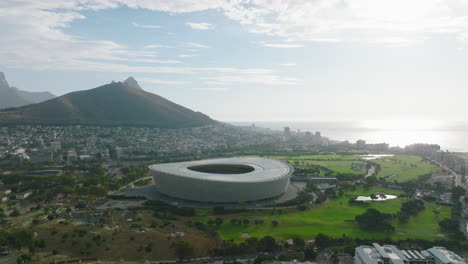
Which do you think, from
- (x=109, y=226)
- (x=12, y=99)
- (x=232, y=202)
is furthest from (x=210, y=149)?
(x=12, y=99)

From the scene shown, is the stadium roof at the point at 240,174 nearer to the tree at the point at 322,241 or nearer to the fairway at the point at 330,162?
the tree at the point at 322,241

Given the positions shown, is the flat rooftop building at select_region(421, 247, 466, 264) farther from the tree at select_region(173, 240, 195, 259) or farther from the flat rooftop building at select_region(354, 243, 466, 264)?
the tree at select_region(173, 240, 195, 259)

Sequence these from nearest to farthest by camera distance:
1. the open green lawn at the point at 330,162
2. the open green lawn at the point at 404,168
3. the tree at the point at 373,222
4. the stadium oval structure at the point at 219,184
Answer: the tree at the point at 373,222 → the stadium oval structure at the point at 219,184 → the open green lawn at the point at 404,168 → the open green lawn at the point at 330,162

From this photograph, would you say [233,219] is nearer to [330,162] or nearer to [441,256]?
[441,256]

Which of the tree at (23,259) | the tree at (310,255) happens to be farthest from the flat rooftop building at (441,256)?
the tree at (23,259)

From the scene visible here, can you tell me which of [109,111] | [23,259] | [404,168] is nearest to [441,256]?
[23,259]

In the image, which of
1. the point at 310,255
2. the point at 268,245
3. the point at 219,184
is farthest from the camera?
the point at 219,184

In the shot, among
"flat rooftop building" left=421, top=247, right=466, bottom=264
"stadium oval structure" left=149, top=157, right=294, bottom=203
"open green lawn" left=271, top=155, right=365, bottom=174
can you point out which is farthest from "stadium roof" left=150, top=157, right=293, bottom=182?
"open green lawn" left=271, top=155, right=365, bottom=174
